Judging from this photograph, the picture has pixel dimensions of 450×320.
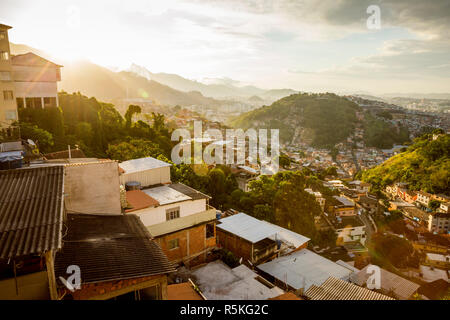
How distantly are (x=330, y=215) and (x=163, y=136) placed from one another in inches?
642

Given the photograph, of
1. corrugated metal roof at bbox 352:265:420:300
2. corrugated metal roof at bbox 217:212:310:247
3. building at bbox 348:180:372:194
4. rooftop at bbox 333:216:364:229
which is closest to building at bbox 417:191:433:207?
building at bbox 348:180:372:194

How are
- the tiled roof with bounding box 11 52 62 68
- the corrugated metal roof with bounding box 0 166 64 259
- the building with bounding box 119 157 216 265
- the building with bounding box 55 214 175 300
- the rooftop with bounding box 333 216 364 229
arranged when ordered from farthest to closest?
the rooftop with bounding box 333 216 364 229
the tiled roof with bounding box 11 52 62 68
the building with bounding box 119 157 216 265
the building with bounding box 55 214 175 300
the corrugated metal roof with bounding box 0 166 64 259

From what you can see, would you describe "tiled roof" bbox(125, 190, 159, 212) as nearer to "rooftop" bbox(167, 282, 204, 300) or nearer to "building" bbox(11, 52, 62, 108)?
"rooftop" bbox(167, 282, 204, 300)

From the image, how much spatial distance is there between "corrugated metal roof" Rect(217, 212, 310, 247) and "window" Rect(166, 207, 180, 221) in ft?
9.58

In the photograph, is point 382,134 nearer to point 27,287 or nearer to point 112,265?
point 112,265

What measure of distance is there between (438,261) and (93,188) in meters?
24.3

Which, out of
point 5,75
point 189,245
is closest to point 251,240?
point 189,245

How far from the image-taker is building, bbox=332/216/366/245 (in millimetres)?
22562

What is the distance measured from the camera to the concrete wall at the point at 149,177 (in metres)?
9.49

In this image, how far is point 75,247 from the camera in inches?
153

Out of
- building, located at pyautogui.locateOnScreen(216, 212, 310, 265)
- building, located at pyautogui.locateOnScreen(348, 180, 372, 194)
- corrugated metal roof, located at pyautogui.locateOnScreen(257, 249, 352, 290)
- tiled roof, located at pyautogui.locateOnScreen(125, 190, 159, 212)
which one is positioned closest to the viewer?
tiled roof, located at pyautogui.locateOnScreen(125, 190, 159, 212)

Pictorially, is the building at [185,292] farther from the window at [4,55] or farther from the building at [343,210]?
the building at [343,210]

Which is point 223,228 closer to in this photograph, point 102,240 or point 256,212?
point 256,212
